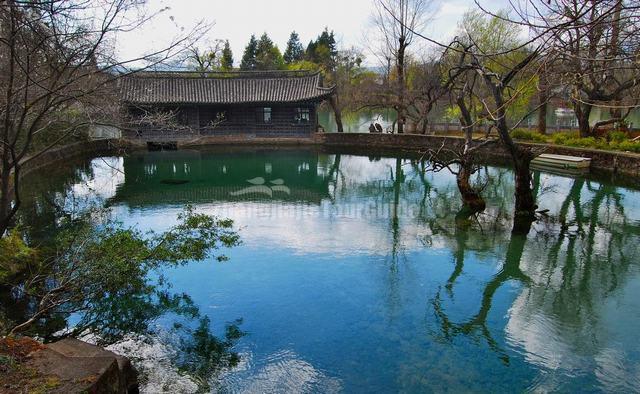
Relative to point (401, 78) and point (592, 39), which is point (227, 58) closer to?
point (401, 78)

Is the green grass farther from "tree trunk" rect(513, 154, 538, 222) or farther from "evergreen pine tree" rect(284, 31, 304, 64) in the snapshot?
"evergreen pine tree" rect(284, 31, 304, 64)

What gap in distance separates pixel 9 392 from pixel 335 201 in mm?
11832

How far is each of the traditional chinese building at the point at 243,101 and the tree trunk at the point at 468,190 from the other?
16.0 meters

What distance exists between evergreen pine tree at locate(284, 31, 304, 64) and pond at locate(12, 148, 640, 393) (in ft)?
153

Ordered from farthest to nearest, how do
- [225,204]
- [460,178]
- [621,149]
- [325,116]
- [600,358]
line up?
[325,116], [621,149], [225,204], [460,178], [600,358]

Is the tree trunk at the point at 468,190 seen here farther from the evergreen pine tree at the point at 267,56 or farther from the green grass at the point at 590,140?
the evergreen pine tree at the point at 267,56

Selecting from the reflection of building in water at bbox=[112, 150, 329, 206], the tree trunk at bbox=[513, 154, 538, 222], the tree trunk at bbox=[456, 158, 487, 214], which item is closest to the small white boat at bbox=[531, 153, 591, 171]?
the tree trunk at bbox=[456, 158, 487, 214]

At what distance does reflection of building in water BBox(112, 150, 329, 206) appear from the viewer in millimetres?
15586

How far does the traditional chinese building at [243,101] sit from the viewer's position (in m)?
27.5

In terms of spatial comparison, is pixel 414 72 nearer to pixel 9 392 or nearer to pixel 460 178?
pixel 460 178

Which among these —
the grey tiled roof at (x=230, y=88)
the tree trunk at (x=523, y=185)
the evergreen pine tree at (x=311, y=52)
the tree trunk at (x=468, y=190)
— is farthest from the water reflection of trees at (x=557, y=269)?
the evergreen pine tree at (x=311, y=52)

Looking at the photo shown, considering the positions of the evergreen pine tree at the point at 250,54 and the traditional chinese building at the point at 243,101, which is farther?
the evergreen pine tree at the point at 250,54

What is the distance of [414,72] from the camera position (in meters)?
31.1

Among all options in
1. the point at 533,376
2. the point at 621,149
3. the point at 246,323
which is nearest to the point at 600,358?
the point at 533,376
